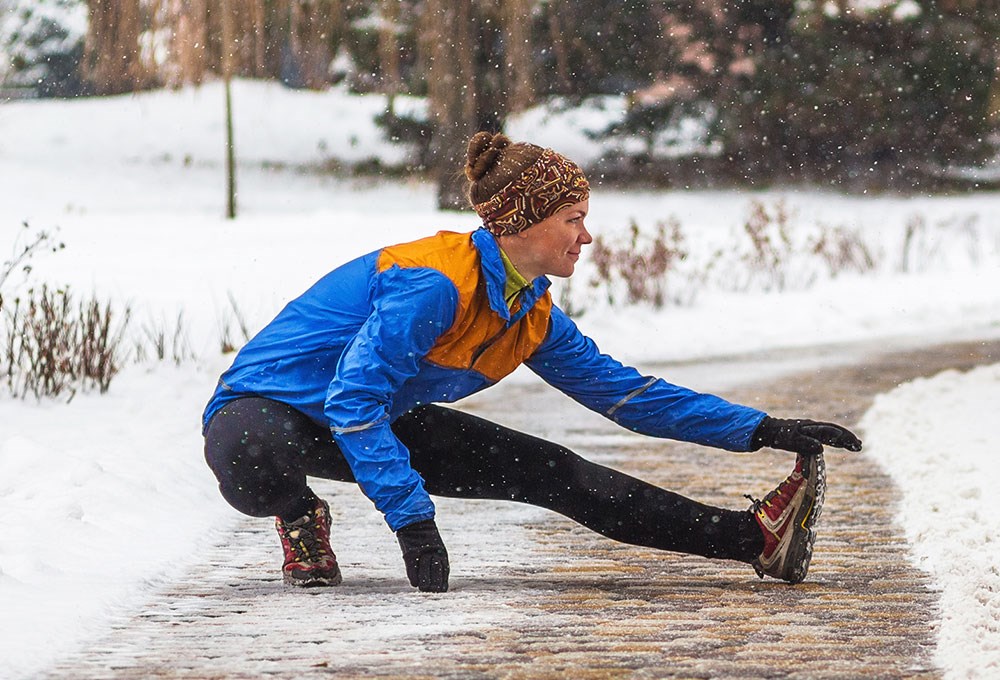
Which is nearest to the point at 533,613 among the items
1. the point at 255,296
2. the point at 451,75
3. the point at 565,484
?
the point at 565,484

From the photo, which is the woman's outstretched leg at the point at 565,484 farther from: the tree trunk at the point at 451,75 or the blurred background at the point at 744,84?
the blurred background at the point at 744,84

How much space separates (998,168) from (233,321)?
67.2 ft

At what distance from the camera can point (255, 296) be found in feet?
40.4

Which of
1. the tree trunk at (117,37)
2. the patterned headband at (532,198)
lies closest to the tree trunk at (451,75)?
the tree trunk at (117,37)

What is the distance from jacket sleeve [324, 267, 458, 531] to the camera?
3.60 m

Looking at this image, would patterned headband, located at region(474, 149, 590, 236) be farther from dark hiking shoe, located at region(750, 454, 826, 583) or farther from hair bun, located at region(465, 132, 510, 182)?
dark hiking shoe, located at region(750, 454, 826, 583)

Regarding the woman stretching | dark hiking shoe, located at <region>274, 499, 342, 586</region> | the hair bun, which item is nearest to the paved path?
dark hiking shoe, located at <region>274, 499, 342, 586</region>

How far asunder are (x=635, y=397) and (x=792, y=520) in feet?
1.79

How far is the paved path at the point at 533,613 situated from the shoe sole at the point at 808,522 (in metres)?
0.06

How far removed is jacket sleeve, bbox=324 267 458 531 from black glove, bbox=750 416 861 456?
985 millimetres

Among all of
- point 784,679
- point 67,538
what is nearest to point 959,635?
point 784,679

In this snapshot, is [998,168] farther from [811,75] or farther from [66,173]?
[66,173]

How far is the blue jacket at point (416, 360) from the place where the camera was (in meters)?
3.62

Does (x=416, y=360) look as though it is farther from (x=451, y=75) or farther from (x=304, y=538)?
(x=451, y=75)
